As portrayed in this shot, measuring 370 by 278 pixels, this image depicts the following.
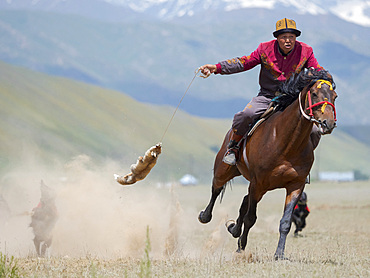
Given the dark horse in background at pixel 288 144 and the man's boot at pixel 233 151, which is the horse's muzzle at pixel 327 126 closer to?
the dark horse in background at pixel 288 144

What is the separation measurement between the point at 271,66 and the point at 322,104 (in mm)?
1862

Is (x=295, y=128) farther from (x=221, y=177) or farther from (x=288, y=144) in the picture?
(x=221, y=177)

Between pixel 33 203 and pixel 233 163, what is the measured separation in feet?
40.4

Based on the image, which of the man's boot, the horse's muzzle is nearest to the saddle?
the man's boot

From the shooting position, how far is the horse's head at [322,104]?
8.88 m

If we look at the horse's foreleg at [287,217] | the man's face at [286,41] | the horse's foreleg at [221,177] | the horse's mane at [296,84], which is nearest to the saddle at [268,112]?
the horse's mane at [296,84]

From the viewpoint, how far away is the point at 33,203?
72.2ft

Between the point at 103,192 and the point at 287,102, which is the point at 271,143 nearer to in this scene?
the point at 287,102

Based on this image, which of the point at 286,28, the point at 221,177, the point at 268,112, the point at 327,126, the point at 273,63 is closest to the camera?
the point at 327,126

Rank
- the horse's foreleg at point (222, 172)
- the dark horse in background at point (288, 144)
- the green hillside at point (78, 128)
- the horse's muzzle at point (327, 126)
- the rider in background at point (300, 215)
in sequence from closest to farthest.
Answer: the horse's muzzle at point (327, 126)
the dark horse in background at point (288, 144)
the horse's foreleg at point (222, 172)
the rider in background at point (300, 215)
the green hillside at point (78, 128)

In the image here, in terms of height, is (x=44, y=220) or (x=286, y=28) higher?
(x=286, y=28)

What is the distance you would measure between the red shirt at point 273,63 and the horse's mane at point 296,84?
20cm

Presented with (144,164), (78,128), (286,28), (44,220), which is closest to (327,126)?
(286,28)

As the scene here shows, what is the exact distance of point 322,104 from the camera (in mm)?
9117
